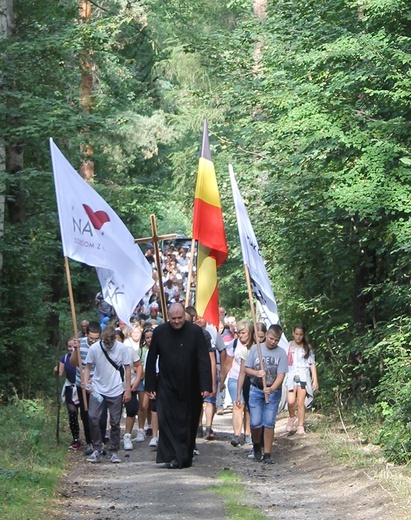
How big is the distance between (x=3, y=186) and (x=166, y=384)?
583 centimetres

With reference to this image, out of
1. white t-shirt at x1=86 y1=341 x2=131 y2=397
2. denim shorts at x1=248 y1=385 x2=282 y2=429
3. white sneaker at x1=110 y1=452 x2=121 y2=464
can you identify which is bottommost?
white sneaker at x1=110 y1=452 x2=121 y2=464

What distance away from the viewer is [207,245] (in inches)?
634

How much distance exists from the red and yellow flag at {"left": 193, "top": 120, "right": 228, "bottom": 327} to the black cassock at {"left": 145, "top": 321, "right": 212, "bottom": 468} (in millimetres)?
1861

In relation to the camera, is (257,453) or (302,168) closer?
(257,453)

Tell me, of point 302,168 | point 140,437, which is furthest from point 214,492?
point 302,168

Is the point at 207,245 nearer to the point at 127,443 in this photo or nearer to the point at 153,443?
the point at 153,443

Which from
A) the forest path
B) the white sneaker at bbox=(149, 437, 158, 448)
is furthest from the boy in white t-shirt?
the white sneaker at bbox=(149, 437, 158, 448)

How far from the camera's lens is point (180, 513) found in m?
10.9

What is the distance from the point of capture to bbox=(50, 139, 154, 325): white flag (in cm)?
1493

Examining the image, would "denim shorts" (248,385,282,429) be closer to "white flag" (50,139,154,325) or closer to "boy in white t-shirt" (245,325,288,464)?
"boy in white t-shirt" (245,325,288,464)

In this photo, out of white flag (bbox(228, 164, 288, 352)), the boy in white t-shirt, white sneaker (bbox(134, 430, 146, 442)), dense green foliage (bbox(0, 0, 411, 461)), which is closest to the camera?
dense green foliage (bbox(0, 0, 411, 461))

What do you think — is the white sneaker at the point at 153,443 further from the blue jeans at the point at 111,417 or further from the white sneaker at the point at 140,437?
the blue jeans at the point at 111,417

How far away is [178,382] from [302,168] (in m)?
4.65

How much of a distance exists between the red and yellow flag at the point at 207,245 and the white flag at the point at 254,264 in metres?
0.50
